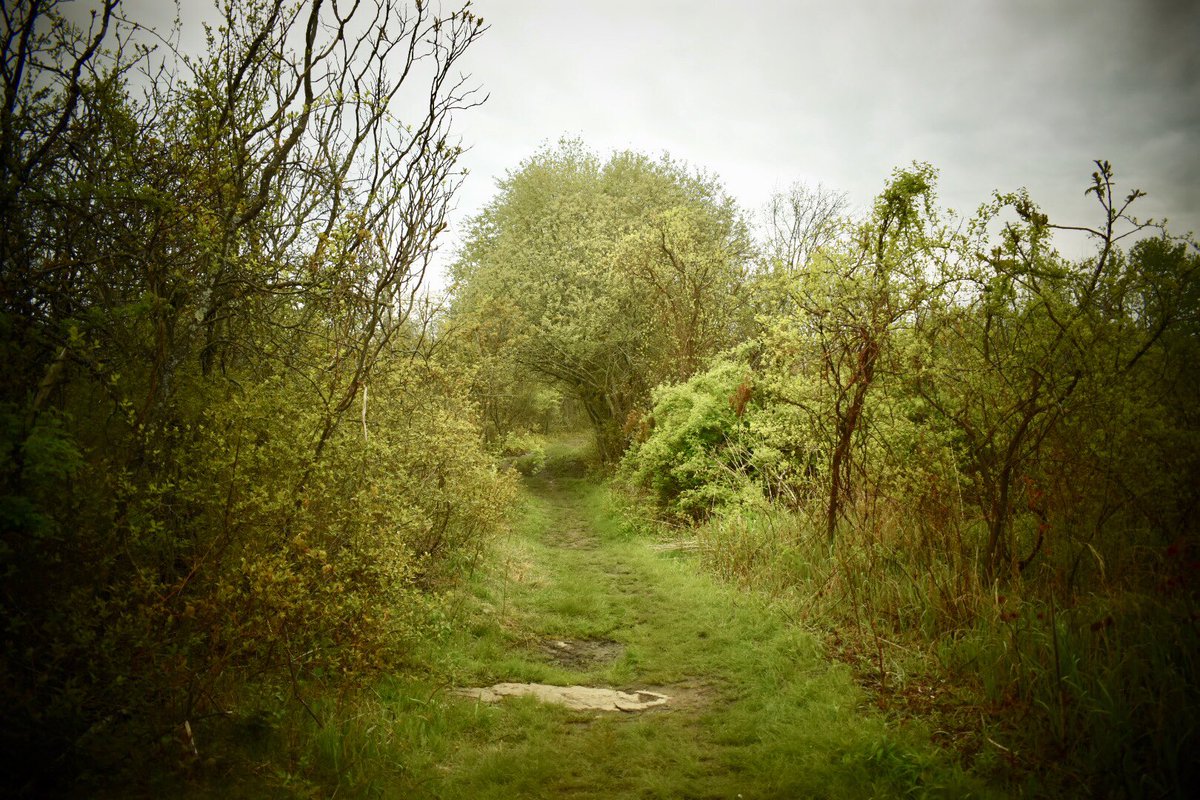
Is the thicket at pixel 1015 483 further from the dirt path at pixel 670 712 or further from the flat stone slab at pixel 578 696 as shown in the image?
the flat stone slab at pixel 578 696

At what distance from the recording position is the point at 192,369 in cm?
458

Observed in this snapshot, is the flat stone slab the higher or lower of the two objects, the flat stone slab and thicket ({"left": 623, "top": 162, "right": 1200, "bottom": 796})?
the lower

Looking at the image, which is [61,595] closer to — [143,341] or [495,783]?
[143,341]

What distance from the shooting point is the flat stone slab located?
197 inches

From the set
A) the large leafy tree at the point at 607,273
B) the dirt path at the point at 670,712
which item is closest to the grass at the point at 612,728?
the dirt path at the point at 670,712

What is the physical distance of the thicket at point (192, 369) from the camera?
116 inches

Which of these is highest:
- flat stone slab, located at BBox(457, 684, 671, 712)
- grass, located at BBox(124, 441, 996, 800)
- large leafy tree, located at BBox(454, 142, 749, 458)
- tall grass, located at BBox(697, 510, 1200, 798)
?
large leafy tree, located at BBox(454, 142, 749, 458)

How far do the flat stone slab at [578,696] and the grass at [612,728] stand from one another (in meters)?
0.13

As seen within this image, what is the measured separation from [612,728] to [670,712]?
2.09 ft

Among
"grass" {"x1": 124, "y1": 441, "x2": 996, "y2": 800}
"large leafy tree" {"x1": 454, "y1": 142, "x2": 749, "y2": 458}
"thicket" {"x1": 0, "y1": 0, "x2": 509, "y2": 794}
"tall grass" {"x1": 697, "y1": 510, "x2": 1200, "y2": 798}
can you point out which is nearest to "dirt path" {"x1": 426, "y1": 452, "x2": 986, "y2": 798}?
"grass" {"x1": 124, "y1": 441, "x2": 996, "y2": 800}

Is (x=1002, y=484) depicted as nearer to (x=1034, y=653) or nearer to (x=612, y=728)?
(x=1034, y=653)

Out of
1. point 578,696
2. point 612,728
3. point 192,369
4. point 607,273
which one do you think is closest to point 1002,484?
point 612,728

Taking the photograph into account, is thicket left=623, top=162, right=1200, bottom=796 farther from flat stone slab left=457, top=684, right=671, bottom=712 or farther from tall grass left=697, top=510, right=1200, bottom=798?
A: flat stone slab left=457, top=684, right=671, bottom=712

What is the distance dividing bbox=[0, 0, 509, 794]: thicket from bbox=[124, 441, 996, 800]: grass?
1.40ft
